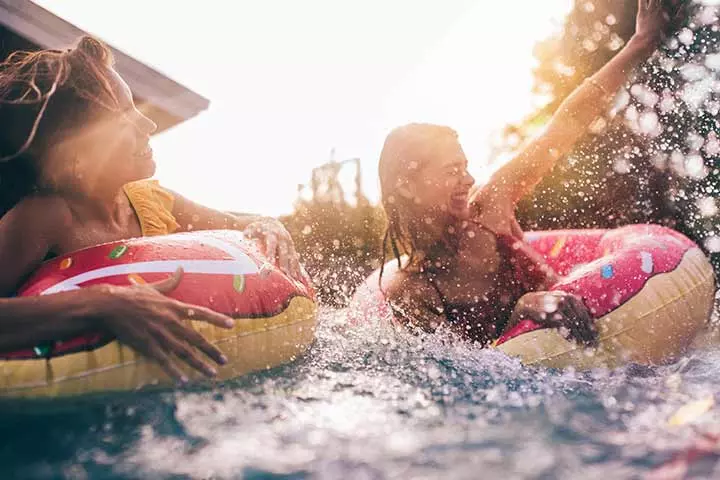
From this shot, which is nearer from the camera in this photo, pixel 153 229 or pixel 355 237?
pixel 153 229

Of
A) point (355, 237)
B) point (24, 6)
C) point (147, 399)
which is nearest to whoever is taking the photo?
point (147, 399)

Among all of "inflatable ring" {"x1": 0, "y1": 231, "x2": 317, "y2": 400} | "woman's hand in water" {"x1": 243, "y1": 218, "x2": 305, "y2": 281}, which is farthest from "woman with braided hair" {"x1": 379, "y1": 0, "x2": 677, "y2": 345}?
"inflatable ring" {"x1": 0, "y1": 231, "x2": 317, "y2": 400}

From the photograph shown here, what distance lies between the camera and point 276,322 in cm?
235

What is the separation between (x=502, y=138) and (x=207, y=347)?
8286 millimetres

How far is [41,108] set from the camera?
7.50 feet

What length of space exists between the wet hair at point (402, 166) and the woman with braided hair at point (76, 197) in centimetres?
95

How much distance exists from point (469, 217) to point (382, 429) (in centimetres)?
194

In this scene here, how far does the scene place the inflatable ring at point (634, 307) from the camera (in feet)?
8.30

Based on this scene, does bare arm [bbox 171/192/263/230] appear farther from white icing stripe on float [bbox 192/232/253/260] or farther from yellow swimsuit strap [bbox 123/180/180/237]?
white icing stripe on float [bbox 192/232/253/260]

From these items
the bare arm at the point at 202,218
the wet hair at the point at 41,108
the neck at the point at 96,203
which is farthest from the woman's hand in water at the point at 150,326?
the bare arm at the point at 202,218

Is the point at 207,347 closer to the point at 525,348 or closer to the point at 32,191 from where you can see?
the point at 32,191

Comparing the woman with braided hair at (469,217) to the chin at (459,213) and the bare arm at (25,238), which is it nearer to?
the chin at (459,213)

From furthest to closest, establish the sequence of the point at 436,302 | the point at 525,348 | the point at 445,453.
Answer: the point at 436,302
the point at 525,348
the point at 445,453

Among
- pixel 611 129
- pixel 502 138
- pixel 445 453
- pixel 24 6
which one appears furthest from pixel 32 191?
pixel 502 138
